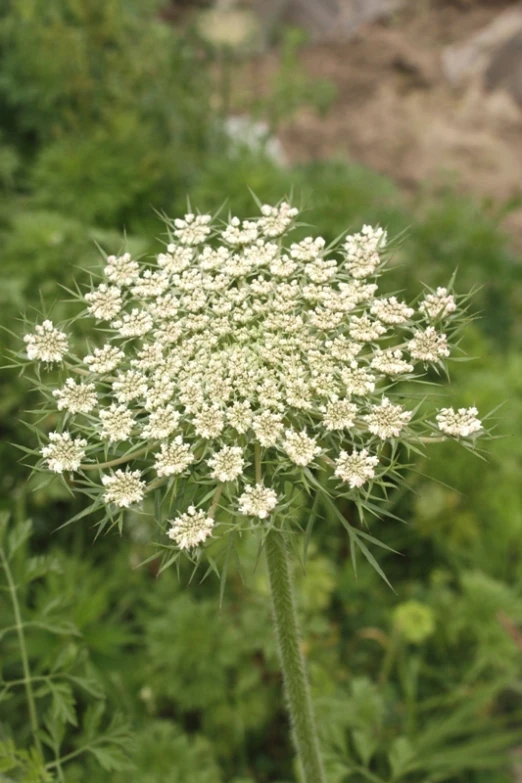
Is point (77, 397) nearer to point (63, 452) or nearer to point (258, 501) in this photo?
point (63, 452)

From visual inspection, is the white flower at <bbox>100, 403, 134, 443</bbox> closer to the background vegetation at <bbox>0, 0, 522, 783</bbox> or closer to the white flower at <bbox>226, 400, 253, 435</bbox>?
the white flower at <bbox>226, 400, 253, 435</bbox>

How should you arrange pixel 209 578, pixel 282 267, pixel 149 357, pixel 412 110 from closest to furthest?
pixel 149 357 → pixel 282 267 → pixel 209 578 → pixel 412 110

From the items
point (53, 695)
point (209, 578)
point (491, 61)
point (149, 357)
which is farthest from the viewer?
point (491, 61)

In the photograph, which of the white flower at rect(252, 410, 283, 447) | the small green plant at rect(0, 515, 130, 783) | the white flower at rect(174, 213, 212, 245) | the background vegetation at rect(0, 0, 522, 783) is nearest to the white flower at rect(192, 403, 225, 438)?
the white flower at rect(252, 410, 283, 447)

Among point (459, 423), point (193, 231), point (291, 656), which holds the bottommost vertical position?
point (291, 656)

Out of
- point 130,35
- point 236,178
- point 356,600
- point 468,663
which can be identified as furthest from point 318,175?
point 468,663

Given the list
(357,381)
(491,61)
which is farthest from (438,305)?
(491,61)
